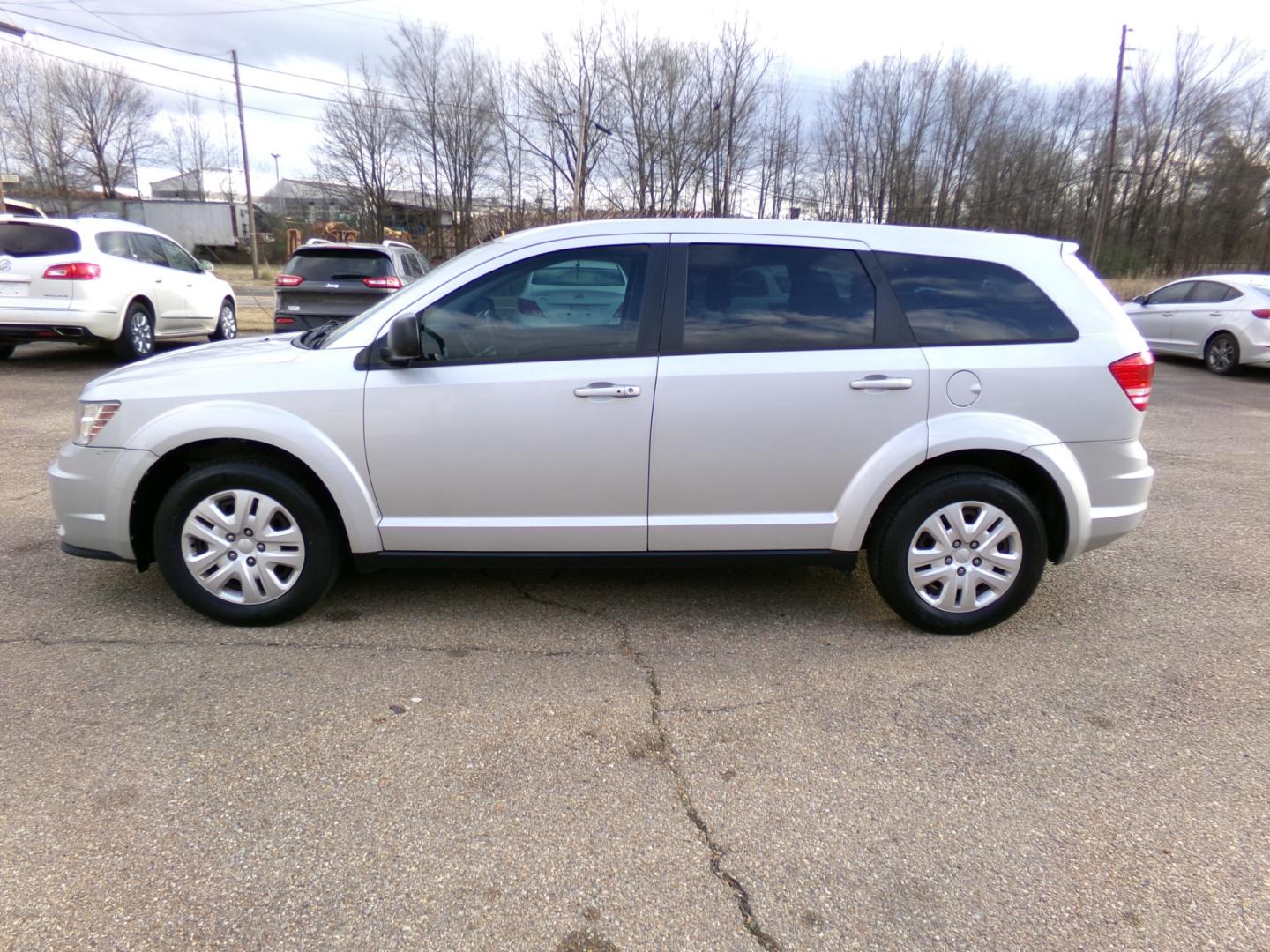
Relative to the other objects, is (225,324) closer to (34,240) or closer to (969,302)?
(34,240)

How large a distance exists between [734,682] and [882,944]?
1.36 metres

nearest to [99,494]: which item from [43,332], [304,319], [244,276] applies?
[304,319]

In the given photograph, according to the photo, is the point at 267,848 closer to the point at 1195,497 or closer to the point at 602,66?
the point at 1195,497

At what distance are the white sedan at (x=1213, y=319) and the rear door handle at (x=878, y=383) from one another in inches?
486

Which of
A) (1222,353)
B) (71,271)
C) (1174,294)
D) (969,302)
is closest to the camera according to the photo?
(969,302)

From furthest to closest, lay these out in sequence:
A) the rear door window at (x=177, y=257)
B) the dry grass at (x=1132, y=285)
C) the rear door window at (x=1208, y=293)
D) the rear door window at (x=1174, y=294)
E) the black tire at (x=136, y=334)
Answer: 1. the dry grass at (x=1132, y=285)
2. the rear door window at (x=1174, y=294)
3. the rear door window at (x=1208, y=293)
4. the rear door window at (x=177, y=257)
5. the black tire at (x=136, y=334)

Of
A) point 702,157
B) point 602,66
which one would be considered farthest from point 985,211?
point 602,66

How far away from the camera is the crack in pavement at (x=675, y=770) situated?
2152 millimetres

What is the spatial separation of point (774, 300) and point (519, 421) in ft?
4.09

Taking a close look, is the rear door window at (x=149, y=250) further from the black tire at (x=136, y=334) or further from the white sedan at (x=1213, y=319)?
the white sedan at (x=1213, y=319)

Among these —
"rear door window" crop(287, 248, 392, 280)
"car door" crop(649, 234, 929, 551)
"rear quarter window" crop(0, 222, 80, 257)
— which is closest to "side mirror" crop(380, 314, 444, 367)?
"car door" crop(649, 234, 929, 551)

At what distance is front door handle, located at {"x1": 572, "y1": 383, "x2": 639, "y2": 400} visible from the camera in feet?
11.6

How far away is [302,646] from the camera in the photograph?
11.8ft

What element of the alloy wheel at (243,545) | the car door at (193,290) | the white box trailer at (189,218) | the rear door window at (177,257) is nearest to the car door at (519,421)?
the alloy wheel at (243,545)
